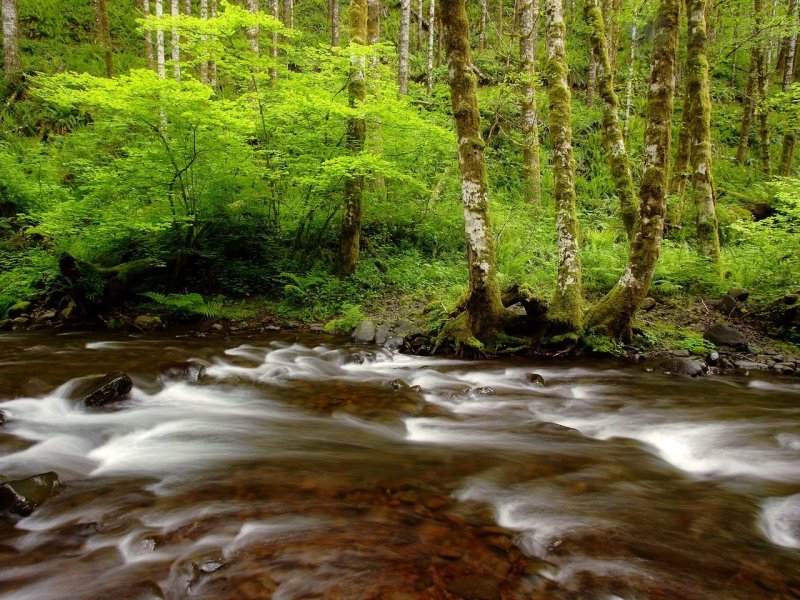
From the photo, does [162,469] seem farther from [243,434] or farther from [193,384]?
[193,384]

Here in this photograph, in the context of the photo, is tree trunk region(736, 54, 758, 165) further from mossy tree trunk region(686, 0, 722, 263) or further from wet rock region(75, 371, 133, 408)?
wet rock region(75, 371, 133, 408)

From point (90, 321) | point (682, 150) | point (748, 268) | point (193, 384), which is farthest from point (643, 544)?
point (682, 150)

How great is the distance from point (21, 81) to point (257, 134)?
12.3 m

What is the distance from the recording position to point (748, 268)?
9711mm

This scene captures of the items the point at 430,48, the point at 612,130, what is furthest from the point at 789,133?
the point at 430,48

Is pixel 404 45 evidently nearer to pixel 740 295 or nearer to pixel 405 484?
pixel 740 295

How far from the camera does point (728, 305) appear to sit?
8.94 meters

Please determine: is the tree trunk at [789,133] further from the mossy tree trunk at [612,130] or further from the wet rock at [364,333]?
the wet rock at [364,333]

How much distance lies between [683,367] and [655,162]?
303 centimetres

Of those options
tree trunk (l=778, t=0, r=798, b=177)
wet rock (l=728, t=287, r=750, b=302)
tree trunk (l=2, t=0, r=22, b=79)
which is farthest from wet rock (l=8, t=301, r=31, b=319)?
tree trunk (l=778, t=0, r=798, b=177)

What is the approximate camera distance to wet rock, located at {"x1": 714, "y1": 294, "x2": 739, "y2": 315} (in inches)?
349

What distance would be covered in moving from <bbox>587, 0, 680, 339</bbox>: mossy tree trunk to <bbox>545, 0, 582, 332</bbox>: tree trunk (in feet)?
2.27

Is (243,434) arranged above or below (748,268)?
below

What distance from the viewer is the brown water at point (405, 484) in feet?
8.84
